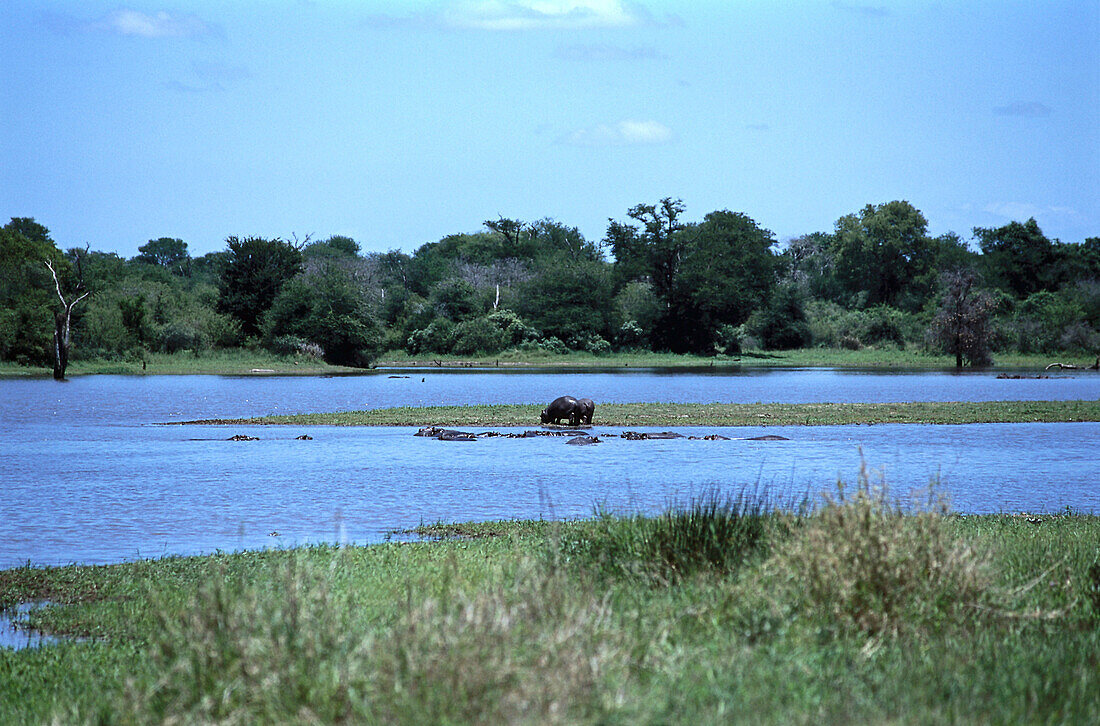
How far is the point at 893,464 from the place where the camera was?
2167 cm

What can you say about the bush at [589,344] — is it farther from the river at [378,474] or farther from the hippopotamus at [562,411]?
the hippopotamus at [562,411]

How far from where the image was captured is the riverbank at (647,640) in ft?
17.6

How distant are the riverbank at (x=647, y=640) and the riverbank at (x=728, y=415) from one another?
2159cm

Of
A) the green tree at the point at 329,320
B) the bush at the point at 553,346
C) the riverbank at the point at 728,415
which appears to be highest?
the green tree at the point at 329,320

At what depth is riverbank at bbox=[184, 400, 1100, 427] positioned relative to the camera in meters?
31.4

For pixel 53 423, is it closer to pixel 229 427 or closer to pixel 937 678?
pixel 229 427

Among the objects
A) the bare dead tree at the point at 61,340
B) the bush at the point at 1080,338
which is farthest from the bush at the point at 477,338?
the bush at the point at 1080,338

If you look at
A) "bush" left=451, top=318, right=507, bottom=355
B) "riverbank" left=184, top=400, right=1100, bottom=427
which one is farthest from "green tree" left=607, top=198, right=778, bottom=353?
"riverbank" left=184, top=400, right=1100, bottom=427

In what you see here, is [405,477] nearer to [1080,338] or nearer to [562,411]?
[562,411]

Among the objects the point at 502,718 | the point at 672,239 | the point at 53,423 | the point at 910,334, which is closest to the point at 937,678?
the point at 502,718

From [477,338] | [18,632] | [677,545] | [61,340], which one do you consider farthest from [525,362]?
[677,545]

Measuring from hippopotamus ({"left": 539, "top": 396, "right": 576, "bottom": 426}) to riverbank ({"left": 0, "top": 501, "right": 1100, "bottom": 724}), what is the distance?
20.3m

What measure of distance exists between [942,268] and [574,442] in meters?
89.1

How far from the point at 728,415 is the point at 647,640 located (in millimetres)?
26714
